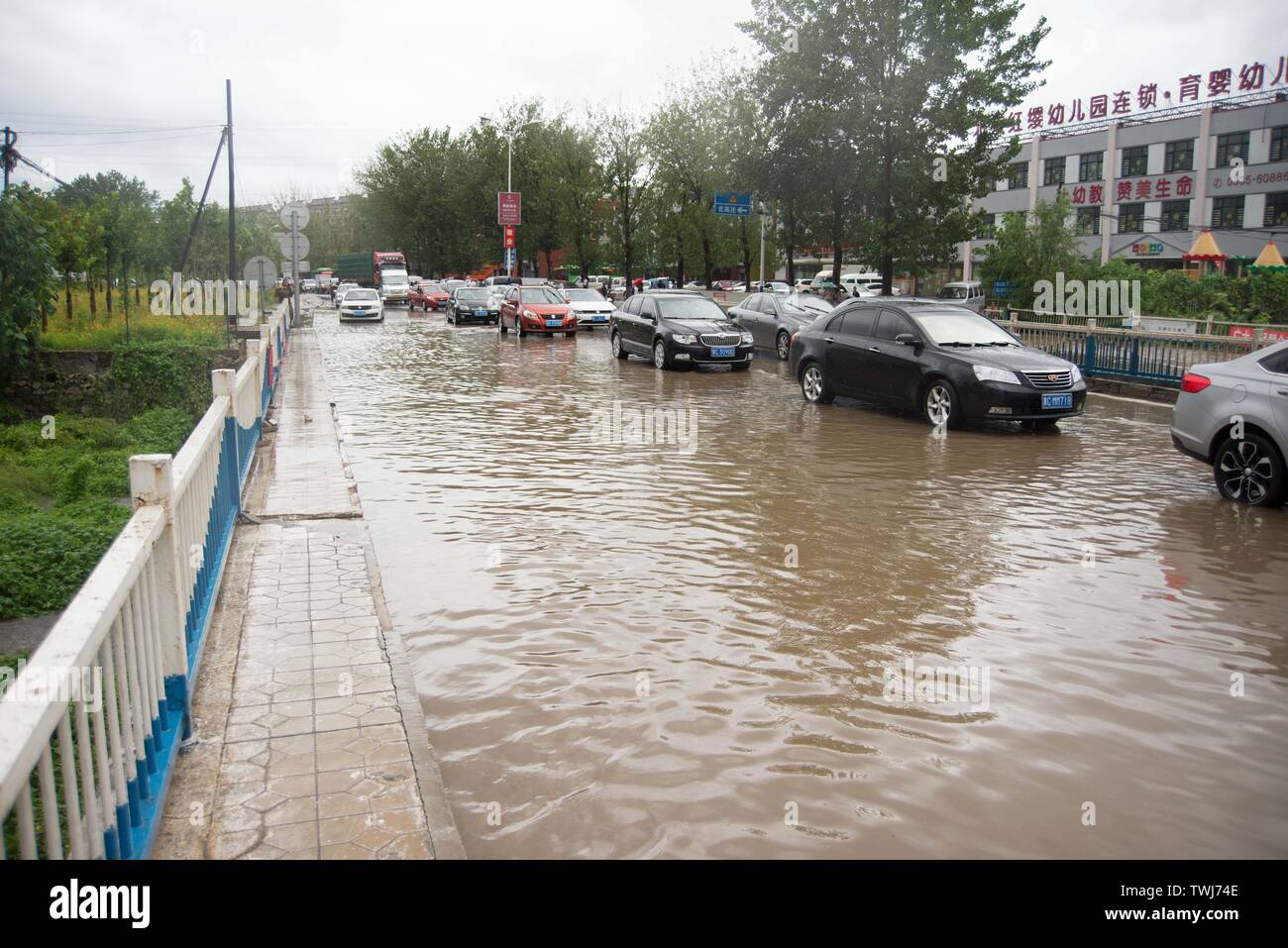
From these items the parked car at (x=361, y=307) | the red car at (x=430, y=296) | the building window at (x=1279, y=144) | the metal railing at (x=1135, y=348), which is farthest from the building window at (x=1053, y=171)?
the metal railing at (x=1135, y=348)

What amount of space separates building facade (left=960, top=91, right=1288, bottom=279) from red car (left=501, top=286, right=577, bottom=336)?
23.9 meters

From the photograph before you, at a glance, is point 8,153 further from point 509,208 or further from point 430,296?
point 509,208

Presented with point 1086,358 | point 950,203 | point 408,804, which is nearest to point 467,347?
point 950,203

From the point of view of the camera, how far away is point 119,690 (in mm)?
3424

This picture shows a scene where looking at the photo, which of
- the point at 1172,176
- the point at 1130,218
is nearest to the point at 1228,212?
the point at 1172,176

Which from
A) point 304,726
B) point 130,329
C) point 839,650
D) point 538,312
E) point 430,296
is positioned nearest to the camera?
point 304,726

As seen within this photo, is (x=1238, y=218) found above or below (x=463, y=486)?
above

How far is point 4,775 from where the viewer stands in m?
2.13

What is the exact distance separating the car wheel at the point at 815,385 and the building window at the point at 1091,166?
52696mm

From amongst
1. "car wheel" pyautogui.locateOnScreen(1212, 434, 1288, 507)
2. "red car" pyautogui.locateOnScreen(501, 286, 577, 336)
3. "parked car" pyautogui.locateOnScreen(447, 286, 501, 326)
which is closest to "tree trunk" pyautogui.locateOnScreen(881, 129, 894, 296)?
"red car" pyautogui.locateOnScreen(501, 286, 577, 336)

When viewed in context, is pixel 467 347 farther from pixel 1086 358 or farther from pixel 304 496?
pixel 304 496

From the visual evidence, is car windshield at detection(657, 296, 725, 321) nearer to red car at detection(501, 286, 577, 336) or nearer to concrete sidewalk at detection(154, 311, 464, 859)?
red car at detection(501, 286, 577, 336)

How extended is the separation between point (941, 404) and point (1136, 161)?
53627 mm

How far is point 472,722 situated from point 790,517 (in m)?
4.41
